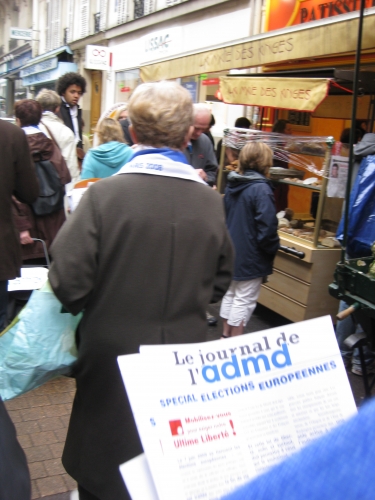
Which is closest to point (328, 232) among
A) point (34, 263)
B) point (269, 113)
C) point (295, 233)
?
point (295, 233)

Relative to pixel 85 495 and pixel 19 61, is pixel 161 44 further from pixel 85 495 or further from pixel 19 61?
pixel 19 61

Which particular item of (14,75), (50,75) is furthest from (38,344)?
(14,75)

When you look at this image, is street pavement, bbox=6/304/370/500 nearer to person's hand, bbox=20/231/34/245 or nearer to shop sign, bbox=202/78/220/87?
person's hand, bbox=20/231/34/245

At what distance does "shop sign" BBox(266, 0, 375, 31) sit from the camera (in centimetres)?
780

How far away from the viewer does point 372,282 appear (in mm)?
3301

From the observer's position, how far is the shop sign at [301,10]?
780cm

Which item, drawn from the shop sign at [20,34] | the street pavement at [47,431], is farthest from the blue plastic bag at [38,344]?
the shop sign at [20,34]

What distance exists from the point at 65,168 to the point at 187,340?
9.72 ft

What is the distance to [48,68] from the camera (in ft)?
73.9

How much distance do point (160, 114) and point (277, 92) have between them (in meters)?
4.12

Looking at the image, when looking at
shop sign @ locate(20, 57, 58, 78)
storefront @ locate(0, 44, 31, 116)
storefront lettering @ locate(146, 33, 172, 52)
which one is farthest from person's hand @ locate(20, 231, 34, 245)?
storefront @ locate(0, 44, 31, 116)

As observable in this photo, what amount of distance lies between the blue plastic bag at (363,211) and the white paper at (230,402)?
12.2 ft

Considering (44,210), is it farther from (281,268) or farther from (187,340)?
(187,340)

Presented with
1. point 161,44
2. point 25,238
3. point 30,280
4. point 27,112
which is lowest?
point 30,280
